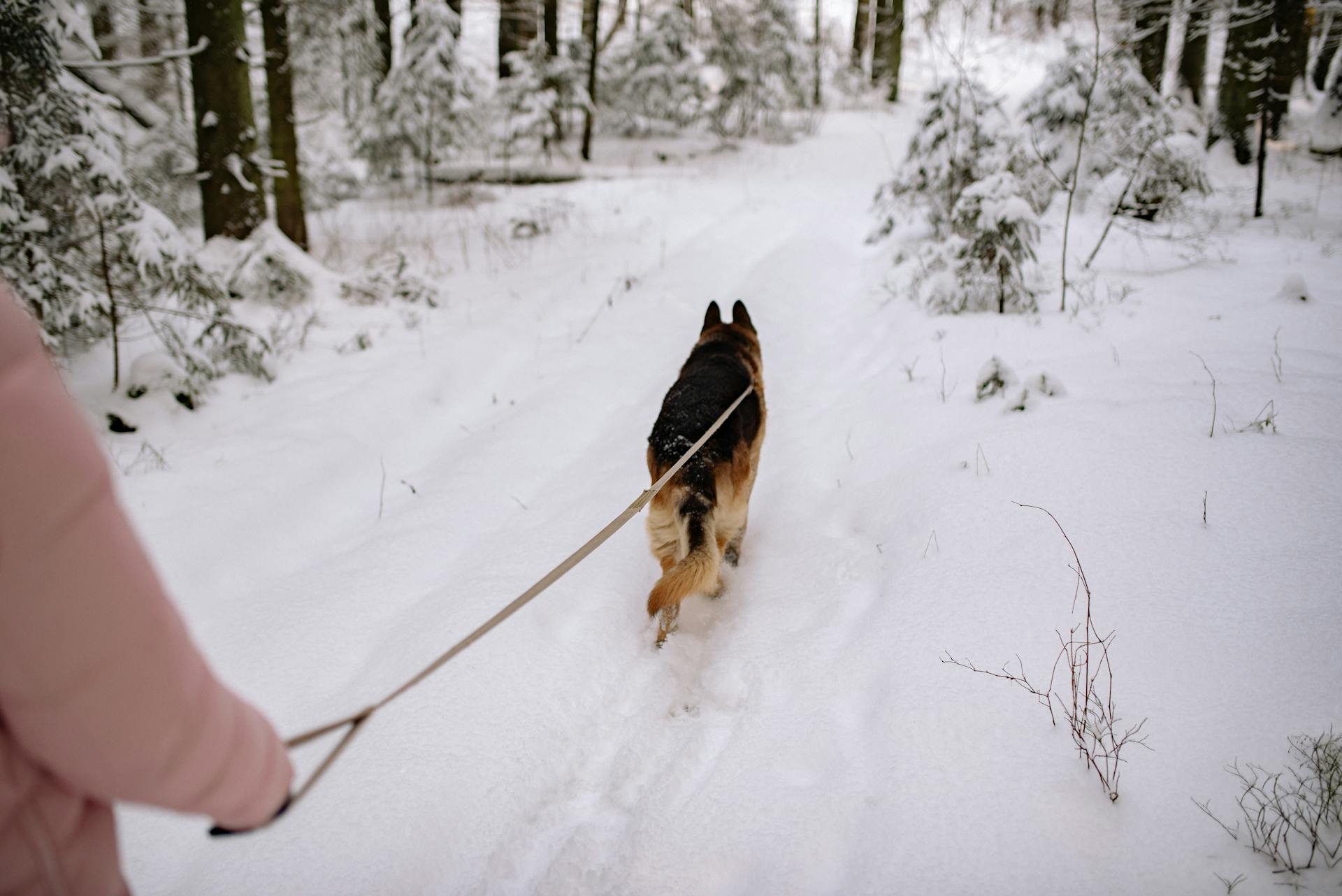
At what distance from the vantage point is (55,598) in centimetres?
73

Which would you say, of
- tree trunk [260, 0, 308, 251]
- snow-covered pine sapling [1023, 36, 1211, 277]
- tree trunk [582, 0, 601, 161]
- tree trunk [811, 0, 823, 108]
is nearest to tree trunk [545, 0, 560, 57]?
tree trunk [582, 0, 601, 161]

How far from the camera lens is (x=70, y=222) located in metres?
4.90

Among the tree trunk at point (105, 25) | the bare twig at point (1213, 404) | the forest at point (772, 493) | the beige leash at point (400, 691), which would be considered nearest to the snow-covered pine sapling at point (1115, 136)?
the forest at point (772, 493)

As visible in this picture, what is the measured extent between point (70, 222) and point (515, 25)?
14.5 metres

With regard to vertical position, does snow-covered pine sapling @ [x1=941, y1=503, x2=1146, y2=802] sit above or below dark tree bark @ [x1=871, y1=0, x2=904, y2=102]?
below

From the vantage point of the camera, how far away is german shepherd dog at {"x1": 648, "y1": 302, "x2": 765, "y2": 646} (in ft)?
9.08

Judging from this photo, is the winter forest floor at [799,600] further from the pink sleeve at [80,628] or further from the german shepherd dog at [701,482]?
the pink sleeve at [80,628]

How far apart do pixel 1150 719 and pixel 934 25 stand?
620cm

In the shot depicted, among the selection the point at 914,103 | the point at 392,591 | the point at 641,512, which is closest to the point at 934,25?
the point at 641,512

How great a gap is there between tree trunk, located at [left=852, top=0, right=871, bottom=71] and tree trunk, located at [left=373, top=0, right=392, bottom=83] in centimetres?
1701

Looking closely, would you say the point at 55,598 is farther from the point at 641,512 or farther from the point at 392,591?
the point at 641,512

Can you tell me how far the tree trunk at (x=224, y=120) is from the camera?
661cm

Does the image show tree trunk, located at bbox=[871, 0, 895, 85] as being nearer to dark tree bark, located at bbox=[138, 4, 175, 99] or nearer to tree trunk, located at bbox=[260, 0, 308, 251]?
tree trunk, located at bbox=[260, 0, 308, 251]

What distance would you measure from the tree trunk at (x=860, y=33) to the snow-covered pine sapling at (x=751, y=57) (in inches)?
234
